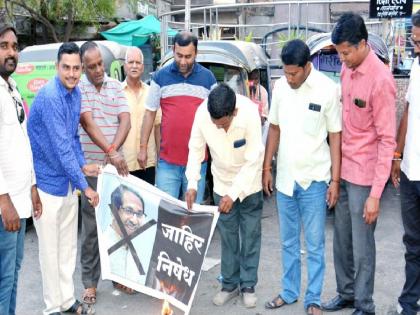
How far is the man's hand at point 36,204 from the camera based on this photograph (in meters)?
3.36

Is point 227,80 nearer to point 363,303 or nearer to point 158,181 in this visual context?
point 158,181

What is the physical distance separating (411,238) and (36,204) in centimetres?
260

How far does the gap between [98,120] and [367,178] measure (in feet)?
6.91

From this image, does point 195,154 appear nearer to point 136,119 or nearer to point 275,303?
point 136,119

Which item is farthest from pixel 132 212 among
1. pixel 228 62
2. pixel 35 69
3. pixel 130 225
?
pixel 35 69

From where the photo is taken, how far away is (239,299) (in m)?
4.14

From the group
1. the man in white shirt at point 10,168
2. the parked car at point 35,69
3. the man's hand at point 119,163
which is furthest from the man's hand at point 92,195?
the parked car at point 35,69

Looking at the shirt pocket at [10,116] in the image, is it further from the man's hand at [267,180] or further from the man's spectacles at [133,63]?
the man's hand at [267,180]

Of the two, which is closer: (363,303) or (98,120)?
(363,303)

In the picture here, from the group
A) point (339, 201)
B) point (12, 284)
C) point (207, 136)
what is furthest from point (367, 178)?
point (12, 284)

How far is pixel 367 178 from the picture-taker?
3443 mm

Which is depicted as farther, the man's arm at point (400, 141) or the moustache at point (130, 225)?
the moustache at point (130, 225)

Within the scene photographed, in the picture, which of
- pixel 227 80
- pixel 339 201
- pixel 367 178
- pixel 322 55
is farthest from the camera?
pixel 322 55

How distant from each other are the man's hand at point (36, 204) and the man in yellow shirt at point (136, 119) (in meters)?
1.09
